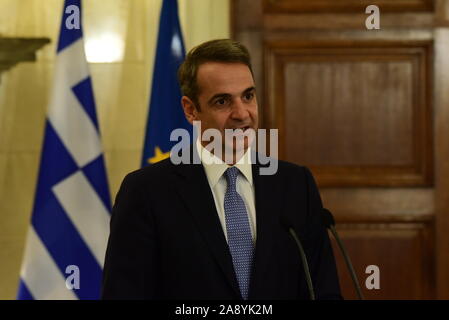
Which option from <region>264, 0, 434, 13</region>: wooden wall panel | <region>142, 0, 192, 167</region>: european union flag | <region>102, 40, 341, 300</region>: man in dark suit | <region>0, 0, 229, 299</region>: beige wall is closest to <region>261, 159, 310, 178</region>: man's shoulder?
<region>102, 40, 341, 300</region>: man in dark suit

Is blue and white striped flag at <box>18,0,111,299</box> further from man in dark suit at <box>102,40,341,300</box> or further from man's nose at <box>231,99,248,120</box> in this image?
man's nose at <box>231,99,248,120</box>

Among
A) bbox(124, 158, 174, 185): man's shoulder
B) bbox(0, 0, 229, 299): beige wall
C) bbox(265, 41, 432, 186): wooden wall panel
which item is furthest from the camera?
bbox(265, 41, 432, 186): wooden wall panel

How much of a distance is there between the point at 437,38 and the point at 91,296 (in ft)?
6.15

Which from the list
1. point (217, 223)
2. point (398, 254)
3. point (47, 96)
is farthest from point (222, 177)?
point (398, 254)

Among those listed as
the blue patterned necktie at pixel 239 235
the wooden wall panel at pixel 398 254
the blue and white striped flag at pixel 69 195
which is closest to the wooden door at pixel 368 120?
the wooden wall panel at pixel 398 254

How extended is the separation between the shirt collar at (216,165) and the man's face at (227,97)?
0.07 m

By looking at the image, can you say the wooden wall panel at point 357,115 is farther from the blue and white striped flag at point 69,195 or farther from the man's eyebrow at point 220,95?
the man's eyebrow at point 220,95

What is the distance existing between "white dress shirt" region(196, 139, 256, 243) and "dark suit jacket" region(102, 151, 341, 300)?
2 centimetres

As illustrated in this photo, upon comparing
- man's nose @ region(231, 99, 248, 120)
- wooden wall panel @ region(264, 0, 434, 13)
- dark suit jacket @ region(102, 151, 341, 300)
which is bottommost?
dark suit jacket @ region(102, 151, 341, 300)

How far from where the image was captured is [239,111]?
151 centimetres

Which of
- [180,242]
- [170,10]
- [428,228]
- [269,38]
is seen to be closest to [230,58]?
[180,242]

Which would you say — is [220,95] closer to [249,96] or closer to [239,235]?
[249,96]

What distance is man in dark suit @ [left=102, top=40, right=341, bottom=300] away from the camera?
1494 mm

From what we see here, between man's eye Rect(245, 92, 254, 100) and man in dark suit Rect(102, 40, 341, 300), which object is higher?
man's eye Rect(245, 92, 254, 100)
